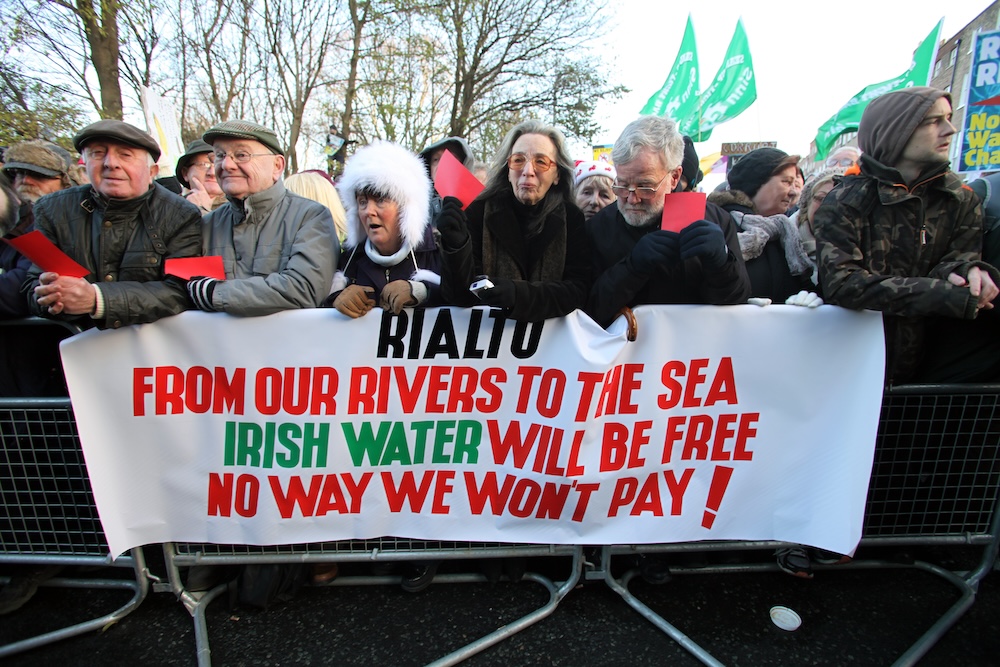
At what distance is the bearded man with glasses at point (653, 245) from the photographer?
2.03 meters

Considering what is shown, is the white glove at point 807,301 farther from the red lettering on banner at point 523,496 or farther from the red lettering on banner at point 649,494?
the red lettering on banner at point 523,496

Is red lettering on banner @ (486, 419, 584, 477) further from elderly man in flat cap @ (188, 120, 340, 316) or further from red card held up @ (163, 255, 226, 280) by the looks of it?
red card held up @ (163, 255, 226, 280)

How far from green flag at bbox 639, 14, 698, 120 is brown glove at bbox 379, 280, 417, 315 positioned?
384 inches

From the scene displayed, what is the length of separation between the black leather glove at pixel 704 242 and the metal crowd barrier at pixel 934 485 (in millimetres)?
1019

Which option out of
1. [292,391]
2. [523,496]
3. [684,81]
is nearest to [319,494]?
[292,391]

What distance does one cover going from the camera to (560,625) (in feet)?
7.66

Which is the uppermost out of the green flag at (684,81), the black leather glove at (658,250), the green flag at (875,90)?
the green flag at (684,81)

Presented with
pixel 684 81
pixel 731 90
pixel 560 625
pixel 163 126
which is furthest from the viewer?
→ pixel 684 81

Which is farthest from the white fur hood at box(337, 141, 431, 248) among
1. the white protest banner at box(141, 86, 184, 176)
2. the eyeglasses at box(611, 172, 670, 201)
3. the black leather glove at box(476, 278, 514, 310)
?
the white protest banner at box(141, 86, 184, 176)

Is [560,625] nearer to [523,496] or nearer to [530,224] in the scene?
[523,496]

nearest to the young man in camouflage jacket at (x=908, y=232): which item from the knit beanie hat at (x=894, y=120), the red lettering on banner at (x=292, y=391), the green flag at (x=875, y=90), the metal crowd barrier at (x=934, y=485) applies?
the knit beanie hat at (x=894, y=120)

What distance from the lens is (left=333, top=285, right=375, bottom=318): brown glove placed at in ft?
7.02

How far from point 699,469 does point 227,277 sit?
222cm

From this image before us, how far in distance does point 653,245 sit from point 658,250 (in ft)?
0.09
